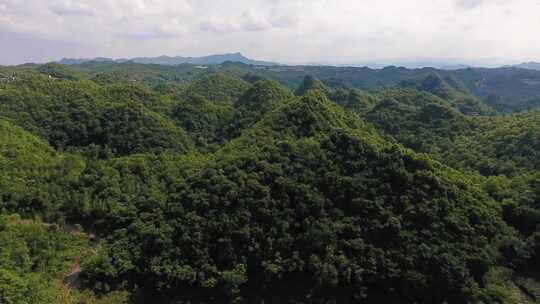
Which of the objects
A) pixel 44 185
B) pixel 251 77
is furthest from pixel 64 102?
pixel 251 77

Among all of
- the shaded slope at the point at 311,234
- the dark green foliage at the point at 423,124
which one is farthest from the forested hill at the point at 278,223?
the dark green foliage at the point at 423,124

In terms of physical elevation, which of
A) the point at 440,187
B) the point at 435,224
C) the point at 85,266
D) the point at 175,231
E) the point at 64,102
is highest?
the point at 64,102

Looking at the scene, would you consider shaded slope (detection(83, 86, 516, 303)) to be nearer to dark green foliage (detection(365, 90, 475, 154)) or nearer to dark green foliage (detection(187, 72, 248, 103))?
dark green foliage (detection(365, 90, 475, 154))

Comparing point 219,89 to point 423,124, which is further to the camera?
point 219,89

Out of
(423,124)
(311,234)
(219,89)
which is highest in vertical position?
(219,89)

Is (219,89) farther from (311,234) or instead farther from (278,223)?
(311,234)

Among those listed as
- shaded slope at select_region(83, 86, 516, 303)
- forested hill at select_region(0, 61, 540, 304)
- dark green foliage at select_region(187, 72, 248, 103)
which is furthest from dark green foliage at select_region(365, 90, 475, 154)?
dark green foliage at select_region(187, 72, 248, 103)

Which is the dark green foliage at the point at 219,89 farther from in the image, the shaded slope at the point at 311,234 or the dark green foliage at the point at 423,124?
the shaded slope at the point at 311,234

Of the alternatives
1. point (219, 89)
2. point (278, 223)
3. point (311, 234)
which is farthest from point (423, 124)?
point (219, 89)

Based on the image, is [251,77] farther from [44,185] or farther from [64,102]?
[44,185]

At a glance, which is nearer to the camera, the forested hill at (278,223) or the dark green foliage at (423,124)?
the forested hill at (278,223)

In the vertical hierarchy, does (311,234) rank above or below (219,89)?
below
